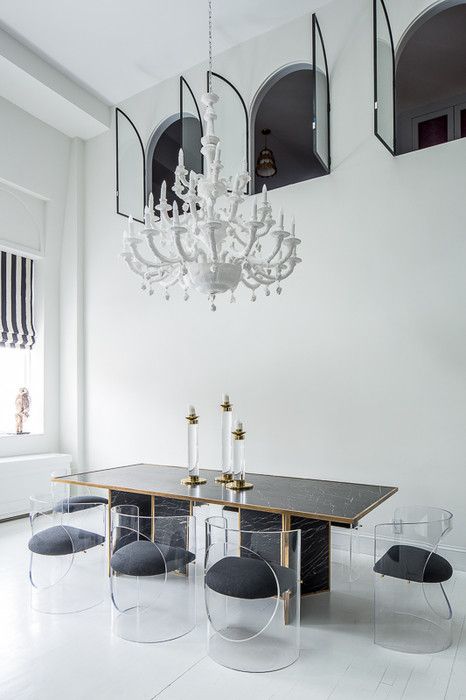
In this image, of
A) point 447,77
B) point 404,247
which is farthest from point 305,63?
point 404,247

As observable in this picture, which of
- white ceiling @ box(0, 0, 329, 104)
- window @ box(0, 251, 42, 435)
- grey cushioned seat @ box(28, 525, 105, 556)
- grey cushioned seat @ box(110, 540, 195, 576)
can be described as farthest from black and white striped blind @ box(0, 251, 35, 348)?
grey cushioned seat @ box(110, 540, 195, 576)

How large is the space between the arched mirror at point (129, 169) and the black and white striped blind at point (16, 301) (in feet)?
4.39

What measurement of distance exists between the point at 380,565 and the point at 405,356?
180cm

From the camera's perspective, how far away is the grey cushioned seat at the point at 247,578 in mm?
2490

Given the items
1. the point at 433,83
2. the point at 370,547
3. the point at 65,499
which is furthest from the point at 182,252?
the point at 433,83

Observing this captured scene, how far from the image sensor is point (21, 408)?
5.94 meters

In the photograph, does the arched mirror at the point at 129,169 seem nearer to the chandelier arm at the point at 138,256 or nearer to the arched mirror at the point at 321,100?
the arched mirror at the point at 321,100

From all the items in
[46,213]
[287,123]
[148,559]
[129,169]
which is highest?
[287,123]

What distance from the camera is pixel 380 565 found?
2787 millimetres

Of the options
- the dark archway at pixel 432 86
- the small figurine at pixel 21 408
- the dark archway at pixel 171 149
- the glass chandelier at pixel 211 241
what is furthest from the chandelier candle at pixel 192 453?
the dark archway at pixel 432 86

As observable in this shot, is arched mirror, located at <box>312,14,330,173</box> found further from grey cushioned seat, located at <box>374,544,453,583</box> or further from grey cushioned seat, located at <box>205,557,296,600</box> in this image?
grey cushioned seat, located at <box>205,557,296,600</box>

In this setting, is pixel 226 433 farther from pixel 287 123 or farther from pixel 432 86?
pixel 287 123

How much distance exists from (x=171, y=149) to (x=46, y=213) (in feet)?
6.16

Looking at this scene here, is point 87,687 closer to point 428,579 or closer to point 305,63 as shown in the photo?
point 428,579
